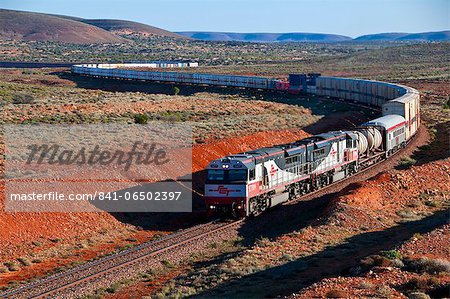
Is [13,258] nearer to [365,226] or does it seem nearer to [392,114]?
[365,226]

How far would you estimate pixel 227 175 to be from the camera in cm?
3591

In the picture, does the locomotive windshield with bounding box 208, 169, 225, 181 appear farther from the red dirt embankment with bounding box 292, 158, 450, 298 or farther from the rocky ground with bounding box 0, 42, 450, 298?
the red dirt embankment with bounding box 292, 158, 450, 298

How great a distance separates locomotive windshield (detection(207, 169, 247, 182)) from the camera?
35.6m

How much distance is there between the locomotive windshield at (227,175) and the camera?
35.6 meters

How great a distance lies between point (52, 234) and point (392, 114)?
36.6 metres

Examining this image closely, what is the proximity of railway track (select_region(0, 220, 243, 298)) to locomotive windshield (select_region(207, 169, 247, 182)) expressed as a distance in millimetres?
2209

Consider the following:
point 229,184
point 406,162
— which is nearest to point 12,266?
point 229,184

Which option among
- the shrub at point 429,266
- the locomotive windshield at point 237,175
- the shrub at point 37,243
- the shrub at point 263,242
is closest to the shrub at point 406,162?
the locomotive windshield at point 237,175

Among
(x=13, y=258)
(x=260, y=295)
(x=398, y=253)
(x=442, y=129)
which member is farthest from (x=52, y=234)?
(x=442, y=129)

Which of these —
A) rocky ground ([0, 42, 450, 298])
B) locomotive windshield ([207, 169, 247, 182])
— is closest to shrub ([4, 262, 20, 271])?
rocky ground ([0, 42, 450, 298])

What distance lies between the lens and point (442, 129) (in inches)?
2889

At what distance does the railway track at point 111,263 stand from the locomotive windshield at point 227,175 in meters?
2.21

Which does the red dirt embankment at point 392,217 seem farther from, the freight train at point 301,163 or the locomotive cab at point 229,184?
the locomotive cab at point 229,184

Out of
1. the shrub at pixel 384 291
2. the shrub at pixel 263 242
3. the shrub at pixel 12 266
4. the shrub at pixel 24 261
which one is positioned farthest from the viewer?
the shrub at pixel 263 242
